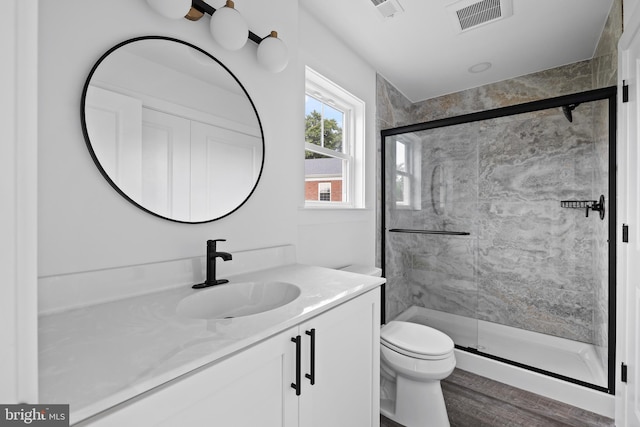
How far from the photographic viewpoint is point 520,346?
7.62ft

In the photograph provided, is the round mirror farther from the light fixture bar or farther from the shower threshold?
the shower threshold

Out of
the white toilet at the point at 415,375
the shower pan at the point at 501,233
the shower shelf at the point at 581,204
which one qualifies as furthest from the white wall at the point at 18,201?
the shower shelf at the point at 581,204

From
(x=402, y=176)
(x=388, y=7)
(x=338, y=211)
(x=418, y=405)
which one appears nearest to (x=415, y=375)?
(x=418, y=405)

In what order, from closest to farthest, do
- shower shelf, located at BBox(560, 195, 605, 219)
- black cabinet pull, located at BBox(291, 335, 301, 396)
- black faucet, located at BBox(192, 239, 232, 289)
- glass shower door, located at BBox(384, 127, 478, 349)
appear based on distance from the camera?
black cabinet pull, located at BBox(291, 335, 301, 396), black faucet, located at BBox(192, 239, 232, 289), shower shelf, located at BBox(560, 195, 605, 219), glass shower door, located at BBox(384, 127, 478, 349)

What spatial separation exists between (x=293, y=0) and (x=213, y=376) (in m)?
1.91

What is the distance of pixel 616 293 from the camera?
5.23 ft

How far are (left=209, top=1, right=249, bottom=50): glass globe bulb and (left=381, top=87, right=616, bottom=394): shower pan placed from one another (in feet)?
5.19

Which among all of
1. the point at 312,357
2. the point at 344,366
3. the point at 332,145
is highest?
the point at 332,145

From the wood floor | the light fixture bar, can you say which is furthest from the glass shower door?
the light fixture bar

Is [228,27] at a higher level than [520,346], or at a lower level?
higher

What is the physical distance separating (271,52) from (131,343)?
1335mm

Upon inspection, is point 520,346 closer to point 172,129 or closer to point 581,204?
point 581,204

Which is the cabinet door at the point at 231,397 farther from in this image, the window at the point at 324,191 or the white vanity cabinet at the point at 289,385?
the window at the point at 324,191

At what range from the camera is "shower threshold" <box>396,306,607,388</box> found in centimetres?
195
